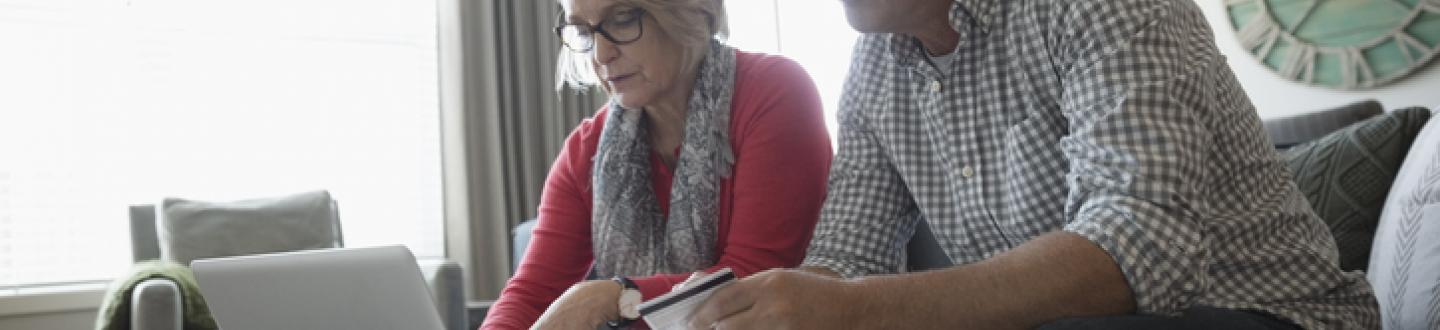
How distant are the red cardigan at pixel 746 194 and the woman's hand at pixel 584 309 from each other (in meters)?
0.06

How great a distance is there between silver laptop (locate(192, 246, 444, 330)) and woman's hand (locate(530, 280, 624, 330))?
0.47 ft

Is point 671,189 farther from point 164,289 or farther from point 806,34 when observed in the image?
point 806,34

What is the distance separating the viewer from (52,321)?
3508mm

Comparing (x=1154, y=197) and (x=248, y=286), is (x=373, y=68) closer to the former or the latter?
(x=248, y=286)

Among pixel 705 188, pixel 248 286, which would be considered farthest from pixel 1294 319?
pixel 248 286

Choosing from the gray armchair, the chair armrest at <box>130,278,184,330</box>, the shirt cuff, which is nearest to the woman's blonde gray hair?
the shirt cuff

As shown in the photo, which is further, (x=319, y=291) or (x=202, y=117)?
(x=202, y=117)

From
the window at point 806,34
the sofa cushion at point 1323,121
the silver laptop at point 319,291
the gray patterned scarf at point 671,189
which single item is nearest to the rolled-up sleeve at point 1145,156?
the gray patterned scarf at point 671,189

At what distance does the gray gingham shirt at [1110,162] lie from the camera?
90 cm

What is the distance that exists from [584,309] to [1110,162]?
0.57 m

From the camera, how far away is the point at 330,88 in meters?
4.00

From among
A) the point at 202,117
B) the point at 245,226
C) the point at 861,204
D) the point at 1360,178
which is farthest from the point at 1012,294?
the point at 202,117

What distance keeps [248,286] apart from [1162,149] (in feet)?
2.86

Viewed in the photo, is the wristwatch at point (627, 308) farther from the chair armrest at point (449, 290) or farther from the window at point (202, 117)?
the window at point (202, 117)
